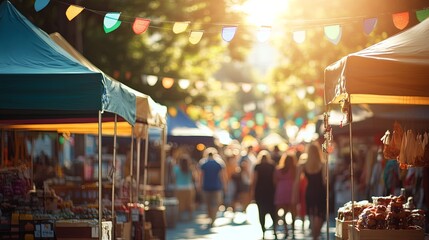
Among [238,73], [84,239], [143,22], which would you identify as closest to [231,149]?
[143,22]

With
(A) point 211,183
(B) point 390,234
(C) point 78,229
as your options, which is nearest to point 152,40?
(A) point 211,183

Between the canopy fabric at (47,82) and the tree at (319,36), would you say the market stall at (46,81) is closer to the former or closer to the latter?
the canopy fabric at (47,82)

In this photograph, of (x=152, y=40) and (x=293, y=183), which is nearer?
(x=293, y=183)

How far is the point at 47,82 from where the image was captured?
12.0m

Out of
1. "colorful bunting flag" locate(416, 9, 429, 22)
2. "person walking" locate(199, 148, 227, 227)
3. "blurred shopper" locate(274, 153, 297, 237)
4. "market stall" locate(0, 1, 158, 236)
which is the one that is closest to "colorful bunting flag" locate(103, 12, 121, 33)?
"market stall" locate(0, 1, 158, 236)

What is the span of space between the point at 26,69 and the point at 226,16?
12.1m

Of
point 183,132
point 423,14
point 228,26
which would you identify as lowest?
point 183,132

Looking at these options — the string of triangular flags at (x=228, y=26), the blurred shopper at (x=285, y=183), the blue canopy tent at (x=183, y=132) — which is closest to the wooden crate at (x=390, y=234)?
the string of triangular flags at (x=228, y=26)

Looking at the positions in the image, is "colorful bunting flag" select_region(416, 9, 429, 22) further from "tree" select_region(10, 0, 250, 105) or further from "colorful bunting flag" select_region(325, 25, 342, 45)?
"tree" select_region(10, 0, 250, 105)

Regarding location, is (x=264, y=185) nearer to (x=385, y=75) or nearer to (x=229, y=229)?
(x=229, y=229)

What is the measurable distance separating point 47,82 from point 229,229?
15.6 m

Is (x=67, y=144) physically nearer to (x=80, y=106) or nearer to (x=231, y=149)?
(x=80, y=106)

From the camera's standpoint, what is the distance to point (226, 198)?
130ft

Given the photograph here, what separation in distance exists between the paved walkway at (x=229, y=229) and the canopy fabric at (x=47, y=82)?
10.3 m
